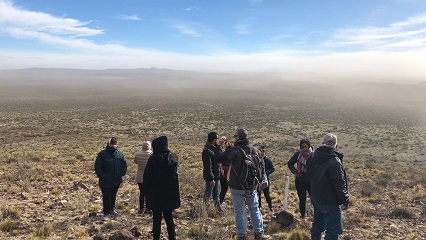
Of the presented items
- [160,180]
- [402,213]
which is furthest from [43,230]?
[402,213]

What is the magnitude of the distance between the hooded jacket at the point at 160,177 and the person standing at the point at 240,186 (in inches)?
29.8

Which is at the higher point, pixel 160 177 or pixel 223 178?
pixel 160 177

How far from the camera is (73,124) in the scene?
3922 centimetres

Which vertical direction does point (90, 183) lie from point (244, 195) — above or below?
below

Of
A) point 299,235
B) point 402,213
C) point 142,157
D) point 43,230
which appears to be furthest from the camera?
point 402,213

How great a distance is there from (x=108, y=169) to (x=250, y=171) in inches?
107

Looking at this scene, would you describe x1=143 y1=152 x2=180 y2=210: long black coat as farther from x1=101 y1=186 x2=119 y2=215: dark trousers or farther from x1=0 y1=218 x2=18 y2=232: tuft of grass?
x1=0 y1=218 x2=18 y2=232: tuft of grass

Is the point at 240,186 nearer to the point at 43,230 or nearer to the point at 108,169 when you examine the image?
the point at 108,169

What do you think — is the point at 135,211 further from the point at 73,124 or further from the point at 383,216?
the point at 73,124

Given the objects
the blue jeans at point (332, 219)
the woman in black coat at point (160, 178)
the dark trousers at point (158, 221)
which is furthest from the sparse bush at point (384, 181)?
the woman in black coat at point (160, 178)

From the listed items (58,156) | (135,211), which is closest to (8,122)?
(58,156)

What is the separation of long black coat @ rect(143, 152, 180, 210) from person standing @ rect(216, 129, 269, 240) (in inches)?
29.4

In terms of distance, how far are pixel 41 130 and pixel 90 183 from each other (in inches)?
1058

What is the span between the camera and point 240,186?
4.99 m
